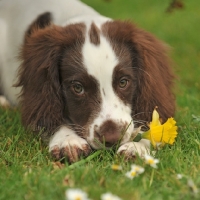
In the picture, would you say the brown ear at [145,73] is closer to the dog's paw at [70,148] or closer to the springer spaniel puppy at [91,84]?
the springer spaniel puppy at [91,84]

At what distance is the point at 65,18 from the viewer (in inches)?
203

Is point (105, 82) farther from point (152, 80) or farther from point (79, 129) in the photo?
point (152, 80)

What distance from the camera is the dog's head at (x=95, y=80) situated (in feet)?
13.2

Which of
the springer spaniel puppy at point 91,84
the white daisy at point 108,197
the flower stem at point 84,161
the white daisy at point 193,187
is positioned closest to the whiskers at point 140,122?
the springer spaniel puppy at point 91,84

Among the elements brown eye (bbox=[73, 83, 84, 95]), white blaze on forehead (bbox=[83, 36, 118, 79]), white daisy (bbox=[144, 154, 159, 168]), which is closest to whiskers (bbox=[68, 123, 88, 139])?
brown eye (bbox=[73, 83, 84, 95])

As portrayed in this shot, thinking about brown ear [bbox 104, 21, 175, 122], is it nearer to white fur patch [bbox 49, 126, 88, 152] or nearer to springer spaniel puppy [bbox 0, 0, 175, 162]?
springer spaniel puppy [bbox 0, 0, 175, 162]

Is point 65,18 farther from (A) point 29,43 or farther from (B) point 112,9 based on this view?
(B) point 112,9

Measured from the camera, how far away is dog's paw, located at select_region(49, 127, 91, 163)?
3896 mm

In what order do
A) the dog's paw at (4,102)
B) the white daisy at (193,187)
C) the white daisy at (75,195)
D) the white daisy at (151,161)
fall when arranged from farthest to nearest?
1. the dog's paw at (4,102)
2. the white daisy at (151,161)
3. the white daisy at (193,187)
4. the white daisy at (75,195)

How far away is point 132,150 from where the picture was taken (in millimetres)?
3879

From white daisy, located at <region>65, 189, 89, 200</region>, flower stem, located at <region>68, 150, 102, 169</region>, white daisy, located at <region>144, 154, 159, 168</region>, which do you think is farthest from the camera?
flower stem, located at <region>68, 150, 102, 169</region>

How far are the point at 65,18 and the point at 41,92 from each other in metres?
1.02

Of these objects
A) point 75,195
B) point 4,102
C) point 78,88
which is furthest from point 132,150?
point 4,102

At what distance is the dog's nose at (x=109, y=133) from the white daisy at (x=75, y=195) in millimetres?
919
